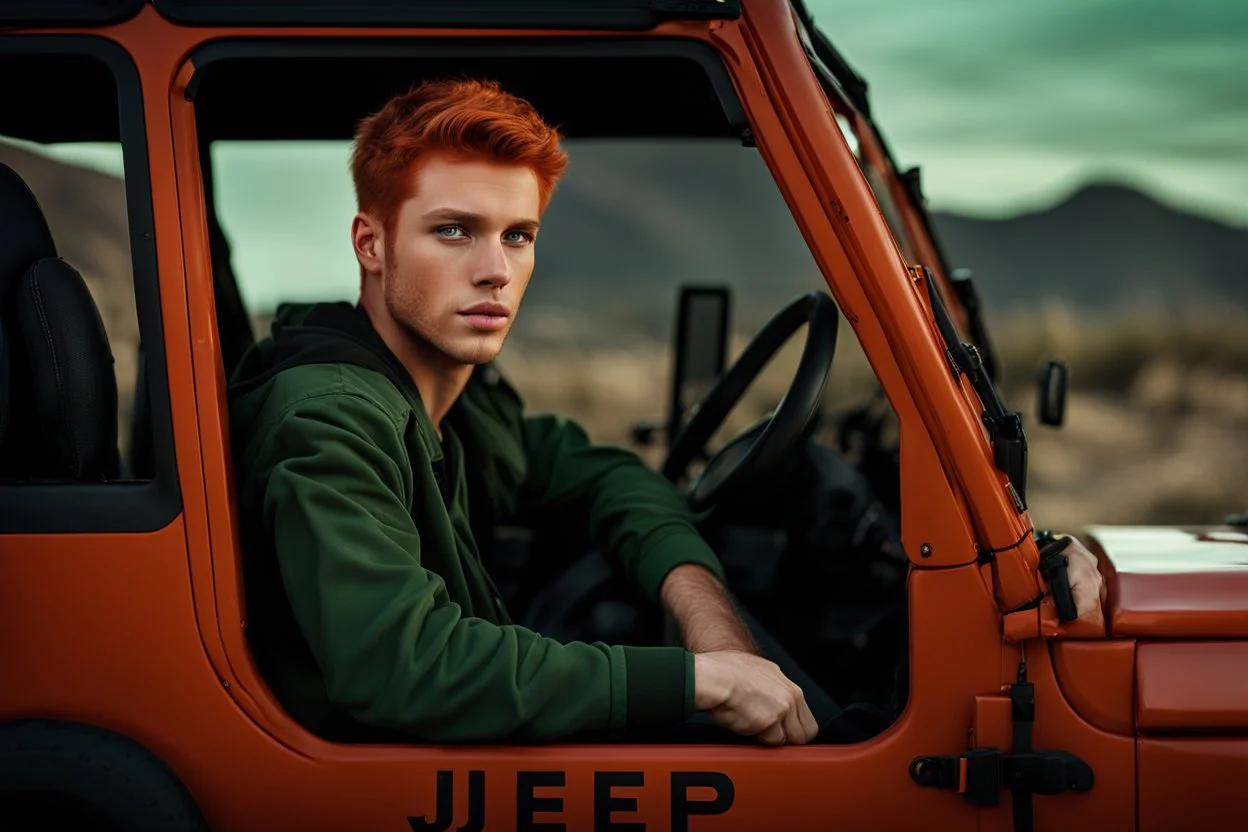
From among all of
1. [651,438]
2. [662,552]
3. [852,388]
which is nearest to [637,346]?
[852,388]

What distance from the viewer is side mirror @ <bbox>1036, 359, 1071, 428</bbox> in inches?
105

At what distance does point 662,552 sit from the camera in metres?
2.30

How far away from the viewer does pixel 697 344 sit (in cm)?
359

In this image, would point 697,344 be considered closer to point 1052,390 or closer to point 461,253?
point 1052,390

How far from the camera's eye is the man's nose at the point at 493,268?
1929mm

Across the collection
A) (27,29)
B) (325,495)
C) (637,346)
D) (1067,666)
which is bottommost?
(1067,666)

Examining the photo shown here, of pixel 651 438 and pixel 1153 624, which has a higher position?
pixel 651 438

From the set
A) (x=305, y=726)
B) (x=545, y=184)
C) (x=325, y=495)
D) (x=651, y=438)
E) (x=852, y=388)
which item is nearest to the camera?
(x=325, y=495)

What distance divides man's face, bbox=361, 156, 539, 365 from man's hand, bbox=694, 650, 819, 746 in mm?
574

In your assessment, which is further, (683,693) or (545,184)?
(545,184)

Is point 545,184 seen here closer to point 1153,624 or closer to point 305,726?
point 305,726

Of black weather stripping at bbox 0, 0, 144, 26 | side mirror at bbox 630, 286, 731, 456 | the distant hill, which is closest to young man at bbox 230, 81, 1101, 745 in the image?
black weather stripping at bbox 0, 0, 144, 26

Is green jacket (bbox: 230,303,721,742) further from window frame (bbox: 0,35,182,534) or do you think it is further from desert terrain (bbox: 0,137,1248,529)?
desert terrain (bbox: 0,137,1248,529)

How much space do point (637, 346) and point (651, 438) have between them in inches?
685
